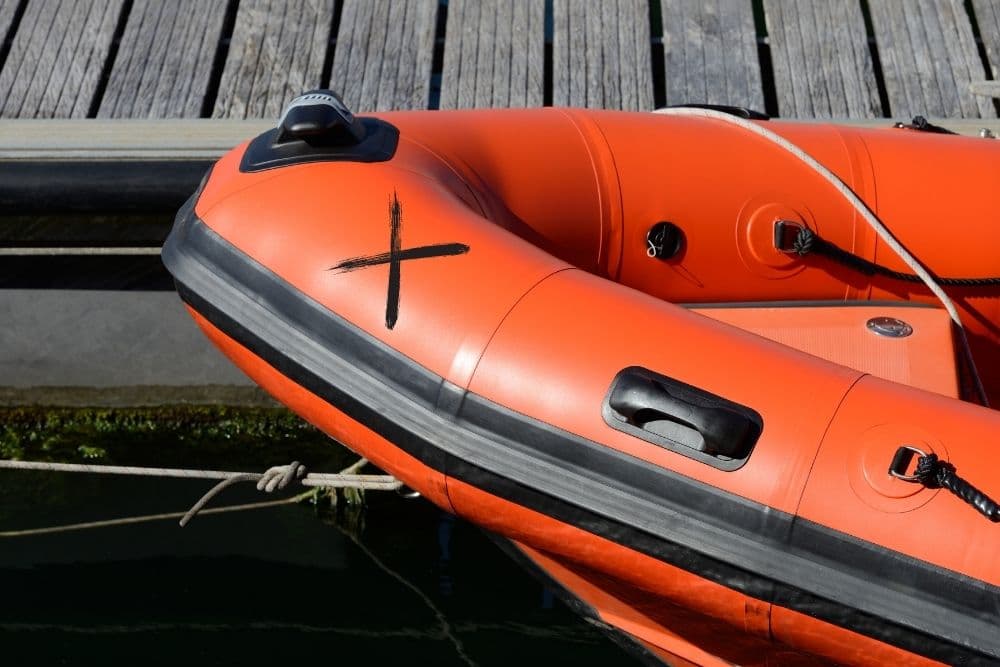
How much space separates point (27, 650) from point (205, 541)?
0.47 meters

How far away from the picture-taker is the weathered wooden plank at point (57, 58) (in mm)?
3389

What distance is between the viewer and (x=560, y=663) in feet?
8.43

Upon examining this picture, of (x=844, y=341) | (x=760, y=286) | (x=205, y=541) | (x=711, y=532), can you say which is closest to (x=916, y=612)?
(x=711, y=532)

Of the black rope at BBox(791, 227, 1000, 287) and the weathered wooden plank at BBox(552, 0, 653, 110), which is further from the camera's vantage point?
the weathered wooden plank at BBox(552, 0, 653, 110)

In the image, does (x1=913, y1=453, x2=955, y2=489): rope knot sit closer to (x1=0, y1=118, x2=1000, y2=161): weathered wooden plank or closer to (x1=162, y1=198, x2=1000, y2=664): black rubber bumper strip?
(x1=162, y1=198, x2=1000, y2=664): black rubber bumper strip

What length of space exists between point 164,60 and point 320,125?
1.49 m

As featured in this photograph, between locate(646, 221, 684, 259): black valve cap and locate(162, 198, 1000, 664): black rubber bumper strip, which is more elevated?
locate(646, 221, 684, 259): black valve cap

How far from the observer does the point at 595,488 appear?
1.81 meters

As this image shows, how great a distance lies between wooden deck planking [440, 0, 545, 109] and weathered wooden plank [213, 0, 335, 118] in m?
0.36

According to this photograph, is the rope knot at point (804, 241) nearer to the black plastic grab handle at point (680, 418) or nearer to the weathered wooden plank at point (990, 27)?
the black plastic grab handle at point (680, 418)

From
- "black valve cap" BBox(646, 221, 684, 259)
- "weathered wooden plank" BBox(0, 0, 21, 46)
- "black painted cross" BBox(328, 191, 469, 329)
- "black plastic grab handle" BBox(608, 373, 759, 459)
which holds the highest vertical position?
"weathered wooden plank" BBox(0, 0, 21, 46)

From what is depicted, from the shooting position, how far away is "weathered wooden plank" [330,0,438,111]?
11.3 feet

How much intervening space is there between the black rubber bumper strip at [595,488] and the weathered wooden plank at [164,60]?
4.23ft

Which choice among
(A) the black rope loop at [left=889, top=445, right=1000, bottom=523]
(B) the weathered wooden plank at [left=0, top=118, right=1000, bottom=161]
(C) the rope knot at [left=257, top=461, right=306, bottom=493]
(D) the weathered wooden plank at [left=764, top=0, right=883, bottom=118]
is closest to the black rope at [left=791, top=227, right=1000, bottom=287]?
(B) the weathered wooden plank at [left=0, top=118, right=1000, bottom=161]
